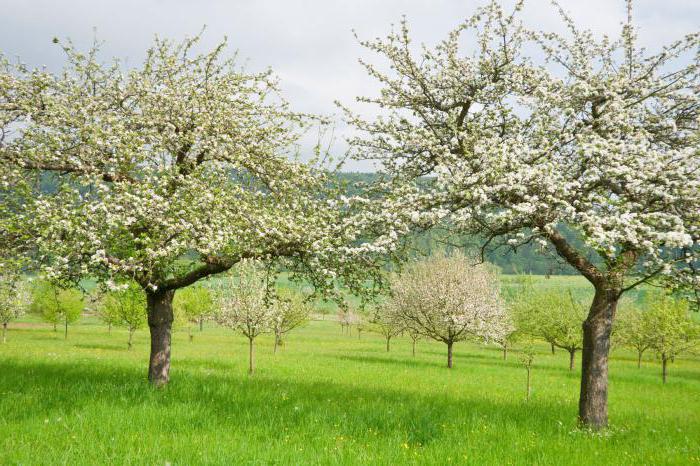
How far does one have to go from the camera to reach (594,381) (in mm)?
12453

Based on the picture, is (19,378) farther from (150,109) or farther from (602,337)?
(602,337)

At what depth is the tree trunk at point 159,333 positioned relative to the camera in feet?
50.2

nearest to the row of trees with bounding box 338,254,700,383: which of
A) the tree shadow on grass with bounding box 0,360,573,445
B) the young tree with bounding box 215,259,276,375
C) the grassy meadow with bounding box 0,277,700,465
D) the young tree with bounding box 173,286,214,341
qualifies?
the young tree with bounding box 215,259,276,375

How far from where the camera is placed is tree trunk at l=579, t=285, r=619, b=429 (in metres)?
12.4

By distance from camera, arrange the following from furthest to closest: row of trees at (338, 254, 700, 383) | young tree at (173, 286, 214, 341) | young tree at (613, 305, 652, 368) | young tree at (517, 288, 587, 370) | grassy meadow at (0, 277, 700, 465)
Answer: young tree at (173, 286, 214, 341), young tree at (517, 288, 587, 370), young tree at (613, 305, 652, 368), row of trees at (338, 254, 700, 383), grassy meadow at (0, 277, 700, 465)

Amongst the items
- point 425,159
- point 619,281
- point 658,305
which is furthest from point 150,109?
point 658,305

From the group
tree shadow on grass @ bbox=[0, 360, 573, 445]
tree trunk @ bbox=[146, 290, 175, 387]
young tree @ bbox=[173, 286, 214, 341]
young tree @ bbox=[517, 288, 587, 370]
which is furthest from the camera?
young tree @ bbox=[173, 286, 214, 341]

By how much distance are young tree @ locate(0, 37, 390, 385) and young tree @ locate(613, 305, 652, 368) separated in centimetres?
3518

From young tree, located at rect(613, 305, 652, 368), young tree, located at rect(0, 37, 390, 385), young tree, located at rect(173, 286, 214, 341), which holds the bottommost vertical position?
young tree, located at rect(173, 286, 214, 341)

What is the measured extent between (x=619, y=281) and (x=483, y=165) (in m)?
3.76

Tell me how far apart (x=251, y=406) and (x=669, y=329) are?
1420 inches

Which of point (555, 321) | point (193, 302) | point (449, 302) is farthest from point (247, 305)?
point (193, 302)

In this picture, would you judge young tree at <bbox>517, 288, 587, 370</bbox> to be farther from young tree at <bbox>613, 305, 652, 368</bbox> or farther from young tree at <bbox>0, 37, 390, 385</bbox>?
young tree at <bbox>0, 37, 390, 385</bbox>

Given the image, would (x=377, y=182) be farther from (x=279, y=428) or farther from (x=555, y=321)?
(x=555, y=321)
